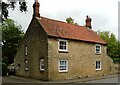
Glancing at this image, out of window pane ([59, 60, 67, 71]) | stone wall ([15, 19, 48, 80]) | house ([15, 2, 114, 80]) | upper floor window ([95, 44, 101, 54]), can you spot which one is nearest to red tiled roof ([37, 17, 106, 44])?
house ([15, 2, 114, 80])

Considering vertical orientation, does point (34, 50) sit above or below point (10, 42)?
below

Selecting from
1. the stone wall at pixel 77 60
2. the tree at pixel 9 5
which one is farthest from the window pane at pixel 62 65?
the tree at pixel 9 5

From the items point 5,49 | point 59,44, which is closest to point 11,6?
point 59,44

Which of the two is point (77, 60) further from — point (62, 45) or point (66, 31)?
point (66, 31)

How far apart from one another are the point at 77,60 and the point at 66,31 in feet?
15.4

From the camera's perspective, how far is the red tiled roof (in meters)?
32.0

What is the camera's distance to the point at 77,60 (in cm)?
3350

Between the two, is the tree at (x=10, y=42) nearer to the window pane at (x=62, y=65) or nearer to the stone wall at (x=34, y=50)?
the stone wall at (x=34, y=50)

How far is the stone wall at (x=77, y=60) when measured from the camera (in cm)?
3028

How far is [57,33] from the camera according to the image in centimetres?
3200

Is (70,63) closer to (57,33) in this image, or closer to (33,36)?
(57,33)

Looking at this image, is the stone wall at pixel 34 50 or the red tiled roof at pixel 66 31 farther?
the red tiled roof at pixel 66 31

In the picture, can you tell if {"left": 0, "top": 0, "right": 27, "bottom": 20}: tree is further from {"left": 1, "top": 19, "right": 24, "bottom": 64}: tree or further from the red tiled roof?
{"left": 1, "top": 19, "right": 24, "bottom": 64}: tree

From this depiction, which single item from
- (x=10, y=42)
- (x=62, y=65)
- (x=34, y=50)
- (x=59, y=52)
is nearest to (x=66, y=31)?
(x=59, y=52)
